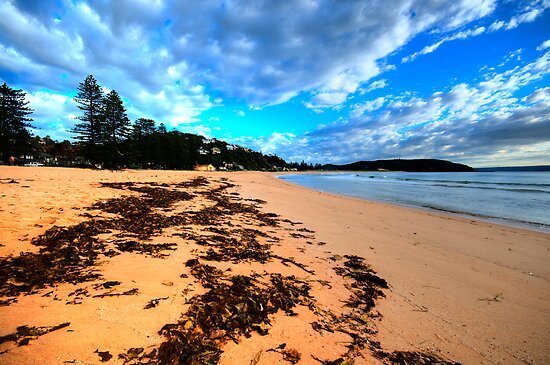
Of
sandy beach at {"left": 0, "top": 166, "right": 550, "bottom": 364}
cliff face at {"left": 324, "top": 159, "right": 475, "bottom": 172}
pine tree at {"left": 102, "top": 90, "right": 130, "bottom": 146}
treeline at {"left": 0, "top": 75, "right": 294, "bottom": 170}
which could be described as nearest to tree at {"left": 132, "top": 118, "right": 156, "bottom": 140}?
treeline at {"left": 0, "top": 75, "right": 294, "bottom": 170}

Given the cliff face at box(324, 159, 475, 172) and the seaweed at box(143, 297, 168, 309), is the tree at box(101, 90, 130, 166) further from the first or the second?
Answer: the cliff face at box(324, 159, 475, 172)

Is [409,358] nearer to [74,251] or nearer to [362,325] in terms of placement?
[362,325]

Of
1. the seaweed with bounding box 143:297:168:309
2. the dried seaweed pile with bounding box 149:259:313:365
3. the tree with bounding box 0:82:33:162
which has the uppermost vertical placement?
the tree with bounding box 0:82:33:162

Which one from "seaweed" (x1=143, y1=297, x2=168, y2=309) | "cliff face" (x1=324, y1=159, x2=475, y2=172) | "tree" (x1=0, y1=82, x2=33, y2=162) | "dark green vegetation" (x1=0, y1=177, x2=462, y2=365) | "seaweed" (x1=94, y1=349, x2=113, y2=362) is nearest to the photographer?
"seaweed" (x1=94, y1=349, x2=113, y2=362)

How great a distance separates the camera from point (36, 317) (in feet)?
7.28

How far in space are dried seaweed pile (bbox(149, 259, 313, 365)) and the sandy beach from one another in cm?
2

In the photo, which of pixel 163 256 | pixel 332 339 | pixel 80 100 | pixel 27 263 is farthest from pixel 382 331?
pixel 80 100

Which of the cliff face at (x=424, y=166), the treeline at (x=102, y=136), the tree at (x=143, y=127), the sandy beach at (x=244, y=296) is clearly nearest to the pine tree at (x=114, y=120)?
the treeline at (x=102, y=136)

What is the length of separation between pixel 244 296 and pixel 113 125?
4993cm

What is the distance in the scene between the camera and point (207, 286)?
335 cm

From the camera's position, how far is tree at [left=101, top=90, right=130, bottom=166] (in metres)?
41.2

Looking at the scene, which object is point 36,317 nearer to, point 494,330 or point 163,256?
point 163,256

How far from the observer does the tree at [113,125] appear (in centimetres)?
4125

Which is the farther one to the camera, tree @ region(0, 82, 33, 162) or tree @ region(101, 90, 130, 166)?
tree @ region(101, 90, 130, 166)
